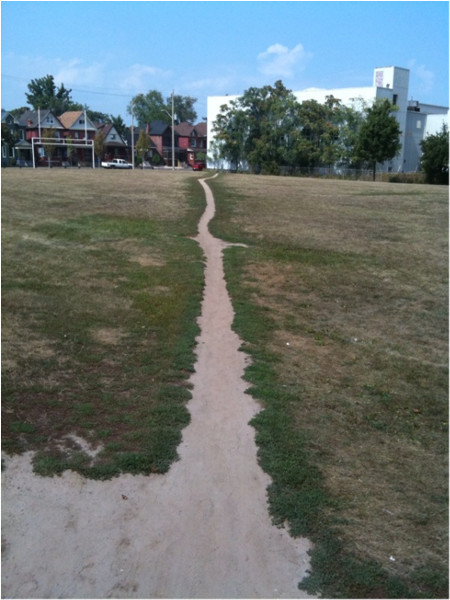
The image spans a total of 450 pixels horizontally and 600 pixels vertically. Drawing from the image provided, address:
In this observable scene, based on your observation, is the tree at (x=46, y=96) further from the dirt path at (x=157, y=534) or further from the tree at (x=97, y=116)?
the dirt path at (x=157, y=534)

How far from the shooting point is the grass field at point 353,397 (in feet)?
16.6

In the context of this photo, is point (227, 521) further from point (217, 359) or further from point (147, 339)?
point (147, 339)

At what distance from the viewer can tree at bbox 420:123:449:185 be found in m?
55.2

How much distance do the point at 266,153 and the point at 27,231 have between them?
59.1 metres

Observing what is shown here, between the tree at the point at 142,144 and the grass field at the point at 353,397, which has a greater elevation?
the tree at the point at 142,144

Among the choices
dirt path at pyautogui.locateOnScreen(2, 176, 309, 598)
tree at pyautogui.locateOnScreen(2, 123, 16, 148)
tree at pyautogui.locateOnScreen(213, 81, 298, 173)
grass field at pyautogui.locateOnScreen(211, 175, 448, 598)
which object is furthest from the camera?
tree at pyautogui.locateOnScreen(2, 123, 16, 148)

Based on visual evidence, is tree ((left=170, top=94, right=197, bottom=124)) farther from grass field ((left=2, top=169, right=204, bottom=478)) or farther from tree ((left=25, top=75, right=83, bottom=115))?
grass field ((left=2, top=169, right=204, bottom=478))

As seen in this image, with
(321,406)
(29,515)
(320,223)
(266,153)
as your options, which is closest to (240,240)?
(320,223)

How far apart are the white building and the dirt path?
71828mm

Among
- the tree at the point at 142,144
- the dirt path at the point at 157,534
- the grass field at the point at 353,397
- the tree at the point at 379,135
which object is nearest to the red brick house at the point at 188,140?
the tree at the point at 142,144

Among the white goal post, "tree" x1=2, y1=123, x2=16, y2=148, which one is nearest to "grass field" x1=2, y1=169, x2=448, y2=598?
the white goal post

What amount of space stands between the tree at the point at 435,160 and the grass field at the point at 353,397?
39.8m

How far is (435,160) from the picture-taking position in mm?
55969

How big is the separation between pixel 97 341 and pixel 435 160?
53.3 meters
